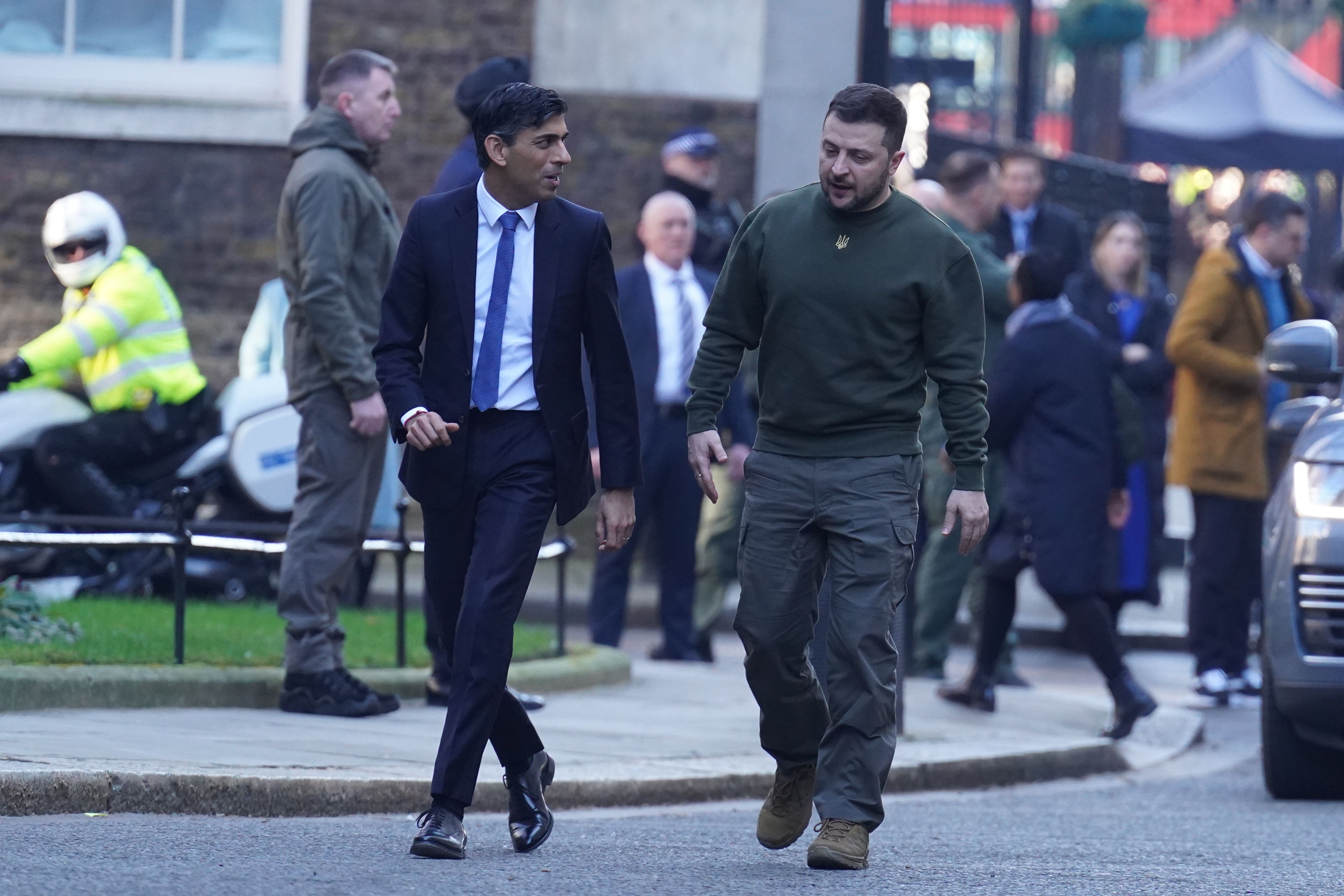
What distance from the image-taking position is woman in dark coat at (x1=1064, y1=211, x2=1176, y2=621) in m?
11.3

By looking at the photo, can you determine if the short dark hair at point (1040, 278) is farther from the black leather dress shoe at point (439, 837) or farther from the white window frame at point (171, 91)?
the white window frame at point (171, 91)

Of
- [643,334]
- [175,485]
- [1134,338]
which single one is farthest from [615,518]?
[1134,338]

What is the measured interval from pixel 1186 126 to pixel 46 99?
44.5 feet

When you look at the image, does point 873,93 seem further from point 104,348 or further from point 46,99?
point 46,99

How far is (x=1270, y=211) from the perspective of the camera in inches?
416

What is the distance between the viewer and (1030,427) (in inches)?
360

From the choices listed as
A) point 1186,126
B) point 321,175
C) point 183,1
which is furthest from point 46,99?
point 1186,126

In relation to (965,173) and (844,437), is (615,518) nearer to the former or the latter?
(844,437)

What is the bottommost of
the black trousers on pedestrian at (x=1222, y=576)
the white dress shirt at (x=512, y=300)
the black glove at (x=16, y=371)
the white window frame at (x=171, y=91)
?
the black trousers on pedestrian at (x=1222, y=576)

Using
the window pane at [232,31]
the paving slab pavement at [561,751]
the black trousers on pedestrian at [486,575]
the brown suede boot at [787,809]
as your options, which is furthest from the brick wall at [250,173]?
the brown suede boot at [787,809]

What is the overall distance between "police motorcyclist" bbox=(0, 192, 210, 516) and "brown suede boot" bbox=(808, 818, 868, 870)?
522cm

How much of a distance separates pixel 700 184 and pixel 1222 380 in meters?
2.64

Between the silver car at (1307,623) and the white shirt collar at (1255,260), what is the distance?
2952 millimetres

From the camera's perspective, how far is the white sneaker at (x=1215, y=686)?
10570mm
